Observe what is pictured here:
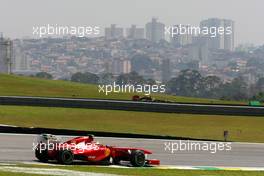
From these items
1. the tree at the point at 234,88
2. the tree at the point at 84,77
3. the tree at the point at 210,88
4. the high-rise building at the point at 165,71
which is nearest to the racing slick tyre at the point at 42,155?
the tree at the point at 210,88

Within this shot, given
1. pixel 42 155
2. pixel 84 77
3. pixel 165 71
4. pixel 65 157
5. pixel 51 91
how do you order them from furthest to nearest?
pixel 84 77
pixel 165 71
pixel 51 91
pixel 42 155
pixel 65 157

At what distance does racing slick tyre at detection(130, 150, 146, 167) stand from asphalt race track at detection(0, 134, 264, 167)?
130 cm

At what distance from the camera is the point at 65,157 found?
1920cm

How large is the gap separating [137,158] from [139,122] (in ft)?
65.8

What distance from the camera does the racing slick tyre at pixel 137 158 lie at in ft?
66.1

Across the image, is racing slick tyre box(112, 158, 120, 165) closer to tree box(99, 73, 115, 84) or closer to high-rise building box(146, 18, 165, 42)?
tree box(99, 73, 115, 84)

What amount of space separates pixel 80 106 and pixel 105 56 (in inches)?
4279

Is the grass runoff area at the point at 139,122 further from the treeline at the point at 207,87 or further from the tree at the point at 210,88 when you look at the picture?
the tree at the point at 210,88

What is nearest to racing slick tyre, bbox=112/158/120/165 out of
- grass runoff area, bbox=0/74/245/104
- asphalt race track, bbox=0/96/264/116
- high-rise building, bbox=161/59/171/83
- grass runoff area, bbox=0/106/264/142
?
grass runoff area, bbox=0/106/264/142

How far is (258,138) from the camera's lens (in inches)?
1358

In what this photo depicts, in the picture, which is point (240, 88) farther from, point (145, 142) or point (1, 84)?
point (145, 142)

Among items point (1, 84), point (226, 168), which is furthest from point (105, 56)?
point (226, 168)

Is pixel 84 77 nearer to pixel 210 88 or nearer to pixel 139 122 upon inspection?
pixel 210 88

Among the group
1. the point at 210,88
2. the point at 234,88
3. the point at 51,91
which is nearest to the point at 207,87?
the point at 210,88
